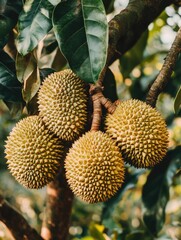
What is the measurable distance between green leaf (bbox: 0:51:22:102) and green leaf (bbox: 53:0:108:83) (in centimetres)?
31

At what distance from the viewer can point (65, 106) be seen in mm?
1118

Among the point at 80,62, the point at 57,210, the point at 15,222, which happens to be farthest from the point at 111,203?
the point at 80,62

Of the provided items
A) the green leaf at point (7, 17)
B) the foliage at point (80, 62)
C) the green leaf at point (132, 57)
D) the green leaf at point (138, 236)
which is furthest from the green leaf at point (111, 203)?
the green leaf at point (7, 17)

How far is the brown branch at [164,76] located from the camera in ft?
3.76

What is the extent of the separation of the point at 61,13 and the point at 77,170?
0.36 metres

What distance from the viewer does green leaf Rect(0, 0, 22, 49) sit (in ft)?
3.74

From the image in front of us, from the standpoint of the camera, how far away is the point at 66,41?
3.22ft

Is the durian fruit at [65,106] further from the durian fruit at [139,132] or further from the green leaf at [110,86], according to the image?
the green leaf at [110,86]

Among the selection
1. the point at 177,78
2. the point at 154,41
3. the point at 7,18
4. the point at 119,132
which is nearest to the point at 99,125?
the point at 119,132

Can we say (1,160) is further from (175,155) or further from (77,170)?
(77,170)

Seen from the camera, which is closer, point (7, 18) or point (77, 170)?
point (77, 170)

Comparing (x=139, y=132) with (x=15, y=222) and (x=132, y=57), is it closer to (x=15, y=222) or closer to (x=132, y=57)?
(x=15, y=222)

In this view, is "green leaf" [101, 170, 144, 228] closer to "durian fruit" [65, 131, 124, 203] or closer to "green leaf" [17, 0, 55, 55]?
"durian fruit" [65, 131, 124, 203]

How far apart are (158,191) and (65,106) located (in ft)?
1.71
